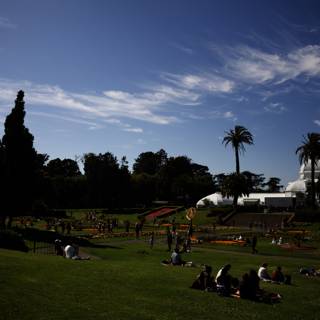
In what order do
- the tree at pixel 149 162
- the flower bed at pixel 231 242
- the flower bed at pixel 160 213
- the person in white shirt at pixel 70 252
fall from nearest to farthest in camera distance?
the person in white shirt at pixel 70 252
the flower bed at pixel 231 242
the flower bed at pixel 160 213
the tree at pixel 149 162

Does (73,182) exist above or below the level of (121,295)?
above

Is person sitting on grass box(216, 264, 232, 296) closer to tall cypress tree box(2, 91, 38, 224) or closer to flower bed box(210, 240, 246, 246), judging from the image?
flower bed box(210, 240, 246, 246)

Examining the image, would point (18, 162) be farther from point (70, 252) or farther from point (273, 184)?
point (273, 184)

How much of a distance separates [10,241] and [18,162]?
18869mm

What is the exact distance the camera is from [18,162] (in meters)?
46.5

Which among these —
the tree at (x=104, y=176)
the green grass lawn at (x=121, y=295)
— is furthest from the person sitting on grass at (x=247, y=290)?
the tree at (x=104, y=176)

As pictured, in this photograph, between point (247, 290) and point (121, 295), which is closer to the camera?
point (121, 295)

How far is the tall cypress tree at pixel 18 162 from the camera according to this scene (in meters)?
45.7

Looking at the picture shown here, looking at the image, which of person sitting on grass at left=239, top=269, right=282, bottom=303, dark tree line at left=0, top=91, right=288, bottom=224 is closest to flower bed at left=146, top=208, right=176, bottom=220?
dark tree line at left=0, top=91, right=288, bottom=224

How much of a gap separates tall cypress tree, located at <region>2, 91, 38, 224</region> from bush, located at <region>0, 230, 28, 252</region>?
16.6 m

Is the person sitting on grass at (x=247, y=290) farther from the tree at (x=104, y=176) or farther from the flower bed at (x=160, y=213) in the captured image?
the tree at (x=104, y=176)

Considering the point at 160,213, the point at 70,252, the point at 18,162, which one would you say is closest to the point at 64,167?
the point at 160,213

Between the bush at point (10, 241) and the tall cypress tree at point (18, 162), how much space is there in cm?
1661

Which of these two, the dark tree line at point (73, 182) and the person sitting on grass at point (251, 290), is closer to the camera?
the person sitting on grass at point (251, 290)
